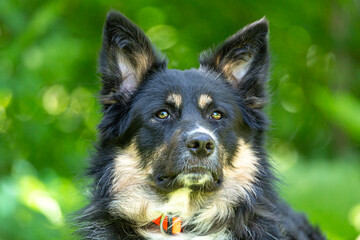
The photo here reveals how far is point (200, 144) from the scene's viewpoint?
4.02 metres

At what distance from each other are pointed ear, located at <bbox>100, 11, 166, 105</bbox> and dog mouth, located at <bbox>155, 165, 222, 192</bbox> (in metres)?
0.86

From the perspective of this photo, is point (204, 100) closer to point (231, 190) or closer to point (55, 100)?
point (231, 190)

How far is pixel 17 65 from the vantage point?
26.2 feet

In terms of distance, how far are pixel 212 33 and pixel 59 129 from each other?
335 centimetres

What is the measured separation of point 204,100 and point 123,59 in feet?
2.71

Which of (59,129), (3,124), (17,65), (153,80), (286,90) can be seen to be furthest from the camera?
(286,90)

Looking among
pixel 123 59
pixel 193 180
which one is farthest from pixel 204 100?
pixel 123 59

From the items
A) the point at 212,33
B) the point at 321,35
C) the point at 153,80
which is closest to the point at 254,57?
the point at 153,80

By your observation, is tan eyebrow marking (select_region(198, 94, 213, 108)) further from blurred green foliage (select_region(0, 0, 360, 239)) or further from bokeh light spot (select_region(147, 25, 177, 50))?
bokeh light spot (select_region(147, 25, 177, 50))

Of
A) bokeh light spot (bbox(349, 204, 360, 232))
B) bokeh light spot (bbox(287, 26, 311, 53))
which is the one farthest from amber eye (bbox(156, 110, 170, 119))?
bokeh light spot (bbox(287, 26, 311, 53))

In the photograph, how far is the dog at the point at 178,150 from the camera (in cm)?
423

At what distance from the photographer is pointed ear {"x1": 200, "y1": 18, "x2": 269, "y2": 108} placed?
4.59 m

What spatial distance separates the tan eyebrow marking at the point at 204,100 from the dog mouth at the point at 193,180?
1.96ft

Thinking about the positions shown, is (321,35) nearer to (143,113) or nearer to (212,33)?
(212,33)
